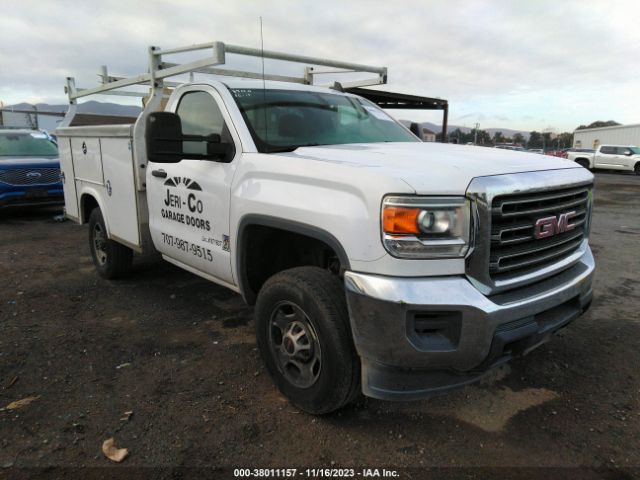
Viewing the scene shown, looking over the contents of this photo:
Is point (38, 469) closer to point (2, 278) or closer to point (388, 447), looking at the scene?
point (388, 447)

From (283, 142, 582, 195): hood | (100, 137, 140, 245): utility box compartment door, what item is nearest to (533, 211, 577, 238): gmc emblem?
(283, 142, 582, 195): hood

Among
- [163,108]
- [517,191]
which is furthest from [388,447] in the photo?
[163,108]

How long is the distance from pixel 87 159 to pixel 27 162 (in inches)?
212

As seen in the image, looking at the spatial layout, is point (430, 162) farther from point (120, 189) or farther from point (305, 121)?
point (120, 189)

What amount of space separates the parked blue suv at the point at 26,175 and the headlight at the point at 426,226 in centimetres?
921

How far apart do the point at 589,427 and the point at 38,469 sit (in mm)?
2909

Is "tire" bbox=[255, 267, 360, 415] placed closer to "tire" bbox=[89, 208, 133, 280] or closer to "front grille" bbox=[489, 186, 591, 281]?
"front grille" bbox=[489, 186, 591, 281]

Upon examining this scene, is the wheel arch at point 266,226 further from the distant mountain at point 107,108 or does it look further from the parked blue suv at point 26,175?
the parked blue suv at point 26,175

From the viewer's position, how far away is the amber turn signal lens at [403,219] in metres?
2.13

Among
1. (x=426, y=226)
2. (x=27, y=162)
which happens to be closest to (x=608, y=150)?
(x=27, y=162)

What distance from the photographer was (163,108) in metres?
4.37

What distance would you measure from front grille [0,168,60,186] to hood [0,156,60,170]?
0.21 feet

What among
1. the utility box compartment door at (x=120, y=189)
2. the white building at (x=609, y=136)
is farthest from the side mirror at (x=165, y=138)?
the white building at (x=609, y=136)

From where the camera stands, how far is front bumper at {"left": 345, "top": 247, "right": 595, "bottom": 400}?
211cm
